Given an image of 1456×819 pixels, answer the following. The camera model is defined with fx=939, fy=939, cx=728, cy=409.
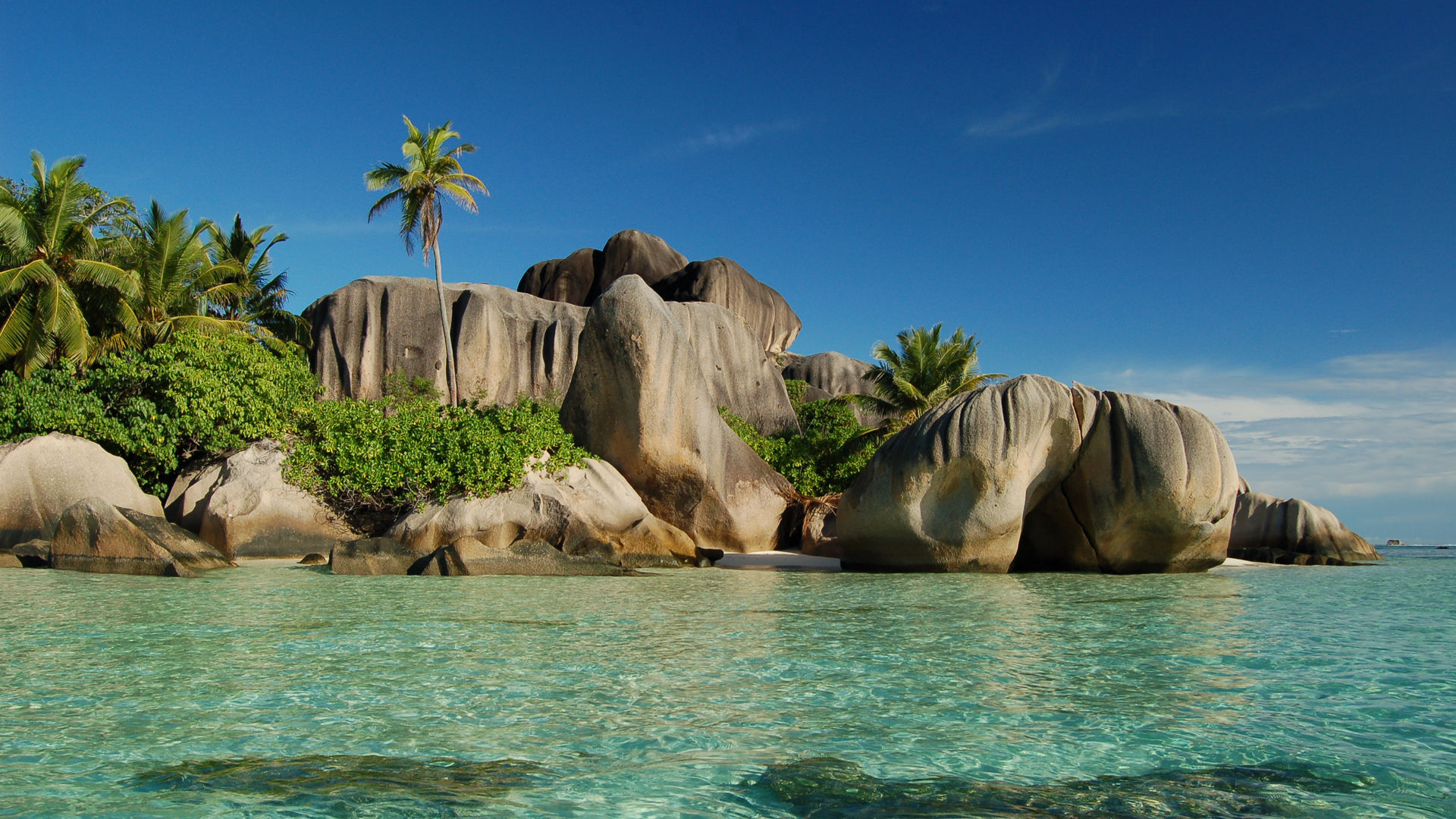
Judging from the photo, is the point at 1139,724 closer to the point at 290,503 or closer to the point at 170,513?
the point at 290,503

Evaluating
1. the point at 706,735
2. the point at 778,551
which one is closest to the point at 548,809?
the point at 706,735

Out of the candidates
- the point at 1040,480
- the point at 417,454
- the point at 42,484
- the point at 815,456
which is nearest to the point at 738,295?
the point at 815,456

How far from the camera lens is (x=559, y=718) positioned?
3.88m

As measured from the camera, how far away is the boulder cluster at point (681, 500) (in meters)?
11.4

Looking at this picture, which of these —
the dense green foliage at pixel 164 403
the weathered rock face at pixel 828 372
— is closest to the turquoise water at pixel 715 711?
the dense green foliage at pixel 164 403

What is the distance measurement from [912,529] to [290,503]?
895 cm

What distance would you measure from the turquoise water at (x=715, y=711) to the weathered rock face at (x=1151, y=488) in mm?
4350

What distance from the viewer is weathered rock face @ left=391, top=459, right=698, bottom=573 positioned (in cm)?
1252

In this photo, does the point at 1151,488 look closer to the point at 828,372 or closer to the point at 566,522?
the point at 566,522

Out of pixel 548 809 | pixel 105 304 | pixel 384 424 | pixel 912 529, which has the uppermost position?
pixel 105 304

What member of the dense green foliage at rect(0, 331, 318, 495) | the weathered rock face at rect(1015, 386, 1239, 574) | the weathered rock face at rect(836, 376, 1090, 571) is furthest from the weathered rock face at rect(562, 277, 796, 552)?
the weathered rock face at rect(1015, 386, 1239, 574)

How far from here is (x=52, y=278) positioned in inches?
633

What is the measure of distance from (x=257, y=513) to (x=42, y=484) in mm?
3003

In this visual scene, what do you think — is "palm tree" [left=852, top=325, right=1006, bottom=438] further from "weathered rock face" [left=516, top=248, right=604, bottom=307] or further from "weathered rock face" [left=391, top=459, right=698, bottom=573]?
"weathered rock face" [left=516, top=248, right=604, bottom=307]
